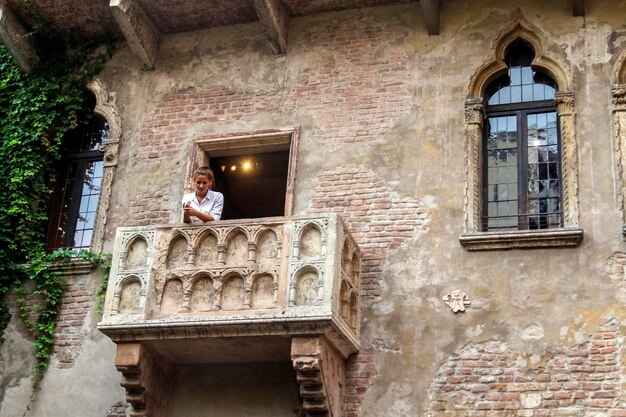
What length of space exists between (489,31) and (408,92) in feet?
3.86

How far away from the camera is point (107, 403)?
1095cm

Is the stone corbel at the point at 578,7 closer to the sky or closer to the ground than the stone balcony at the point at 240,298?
closer to the sky

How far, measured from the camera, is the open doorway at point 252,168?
1184 cm

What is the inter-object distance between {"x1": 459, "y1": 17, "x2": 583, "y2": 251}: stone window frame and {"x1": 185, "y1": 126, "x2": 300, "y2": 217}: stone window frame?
6.82 feet

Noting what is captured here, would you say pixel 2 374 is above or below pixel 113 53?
below

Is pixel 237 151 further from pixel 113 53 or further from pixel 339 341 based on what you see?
pixel 339 341

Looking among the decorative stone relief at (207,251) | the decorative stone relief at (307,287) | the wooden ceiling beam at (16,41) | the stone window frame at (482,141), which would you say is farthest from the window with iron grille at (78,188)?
the stone window frame at (482,141)

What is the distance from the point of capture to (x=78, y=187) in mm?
12680

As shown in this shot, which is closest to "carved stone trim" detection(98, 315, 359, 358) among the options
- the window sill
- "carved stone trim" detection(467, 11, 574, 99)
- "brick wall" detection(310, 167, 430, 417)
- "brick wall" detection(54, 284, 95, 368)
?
"brick wall" detection(310, 167, 430, 417)

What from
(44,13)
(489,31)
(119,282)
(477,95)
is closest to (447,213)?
(477,95)

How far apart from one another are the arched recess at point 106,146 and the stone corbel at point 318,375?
3389 mm

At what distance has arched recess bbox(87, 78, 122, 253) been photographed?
39.1ft

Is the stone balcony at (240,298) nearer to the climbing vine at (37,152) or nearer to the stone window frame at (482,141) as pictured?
the stone window frame at (482,141)

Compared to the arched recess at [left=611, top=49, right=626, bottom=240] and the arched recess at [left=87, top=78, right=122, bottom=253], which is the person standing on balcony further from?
the arched recess at [left=611, top=49, right=626, bottom=240]
